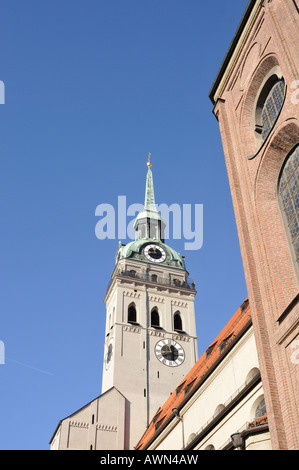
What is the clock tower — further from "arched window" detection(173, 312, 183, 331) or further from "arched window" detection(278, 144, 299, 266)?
"arched window" detection(278, 144, 299, 266)

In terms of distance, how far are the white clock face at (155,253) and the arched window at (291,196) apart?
34.8 meters

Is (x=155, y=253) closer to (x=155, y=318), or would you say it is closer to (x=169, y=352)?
(x=155, y=318)

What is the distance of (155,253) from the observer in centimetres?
4950

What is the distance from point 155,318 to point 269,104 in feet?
101

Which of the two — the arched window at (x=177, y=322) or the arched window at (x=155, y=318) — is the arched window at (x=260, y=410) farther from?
the arched window at (x=177, y=322)

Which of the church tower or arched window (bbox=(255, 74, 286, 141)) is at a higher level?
the church tower

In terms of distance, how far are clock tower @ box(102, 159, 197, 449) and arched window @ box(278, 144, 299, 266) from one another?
26677mm

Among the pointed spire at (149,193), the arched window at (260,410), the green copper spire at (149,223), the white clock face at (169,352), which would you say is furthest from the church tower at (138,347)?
the arched window at (260,410)

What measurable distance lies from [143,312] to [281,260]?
31.2 meters

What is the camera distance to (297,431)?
1055cm

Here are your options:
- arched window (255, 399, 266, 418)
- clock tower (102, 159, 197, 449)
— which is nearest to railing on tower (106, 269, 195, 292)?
clock tower (102, 159, 197, 449)

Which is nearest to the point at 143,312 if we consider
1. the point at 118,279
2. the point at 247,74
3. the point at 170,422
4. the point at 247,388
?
the point at 118,279

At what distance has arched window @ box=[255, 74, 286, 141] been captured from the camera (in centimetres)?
1473

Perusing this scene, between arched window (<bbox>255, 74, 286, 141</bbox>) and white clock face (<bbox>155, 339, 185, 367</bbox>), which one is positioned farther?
white clock face (<bbox>155, 339, 185, 367</bbox>)
